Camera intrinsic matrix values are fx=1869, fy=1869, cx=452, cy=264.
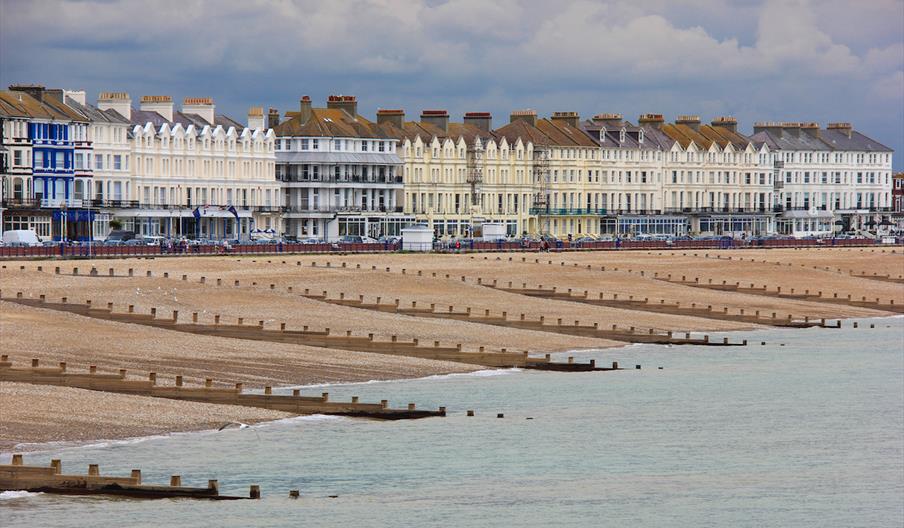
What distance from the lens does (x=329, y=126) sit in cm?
13788

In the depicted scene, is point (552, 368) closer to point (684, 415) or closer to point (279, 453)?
point (684, 415)

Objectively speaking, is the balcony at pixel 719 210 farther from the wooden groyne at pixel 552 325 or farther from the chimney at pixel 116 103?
the wooden groyne at pixel 552 325

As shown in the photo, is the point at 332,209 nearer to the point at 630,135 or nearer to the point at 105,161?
the point at 105,161

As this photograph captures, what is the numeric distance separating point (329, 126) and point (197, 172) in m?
14.6

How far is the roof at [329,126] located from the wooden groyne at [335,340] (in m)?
84.9

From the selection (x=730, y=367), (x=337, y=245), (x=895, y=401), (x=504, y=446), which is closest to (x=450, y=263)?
(x=337, y=245)

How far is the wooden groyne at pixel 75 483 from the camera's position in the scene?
28297mm

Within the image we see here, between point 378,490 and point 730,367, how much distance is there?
22.1 metres

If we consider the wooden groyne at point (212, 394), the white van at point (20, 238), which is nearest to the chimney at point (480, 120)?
the white van at point (20, 238)

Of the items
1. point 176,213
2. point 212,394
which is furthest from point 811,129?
point 212,394

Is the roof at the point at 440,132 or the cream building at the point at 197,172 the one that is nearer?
the cream building at the point at 197,172

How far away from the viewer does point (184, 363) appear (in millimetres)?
Answer: 43125

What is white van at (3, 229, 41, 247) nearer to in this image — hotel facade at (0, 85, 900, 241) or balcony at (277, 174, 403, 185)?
hotel facade at (0, 85, 900, 241)

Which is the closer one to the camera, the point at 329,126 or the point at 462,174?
the point at 329,126
